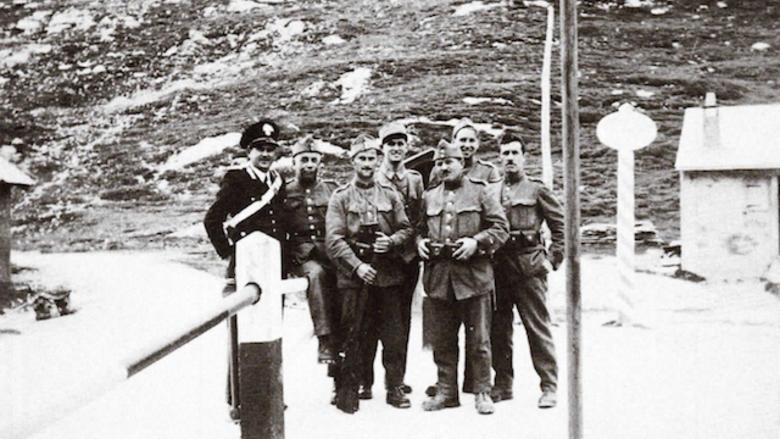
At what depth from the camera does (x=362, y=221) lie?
315 cm

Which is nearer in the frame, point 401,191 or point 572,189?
point 572,189

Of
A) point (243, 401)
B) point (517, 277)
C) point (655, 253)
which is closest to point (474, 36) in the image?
point (655, 253)

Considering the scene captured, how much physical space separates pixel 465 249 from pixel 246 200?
2.82 ft

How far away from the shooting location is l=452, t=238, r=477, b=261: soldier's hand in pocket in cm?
292

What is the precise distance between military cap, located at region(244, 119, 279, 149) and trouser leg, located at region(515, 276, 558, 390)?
117cm

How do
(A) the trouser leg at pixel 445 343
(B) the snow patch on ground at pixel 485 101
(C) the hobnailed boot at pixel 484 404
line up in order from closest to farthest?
1. (C) the hobnailed boot at pixel 484 404
2. (A) the trouser leg at pixel 445 343
3. (B) the snow patch on ground at pixel 485 101

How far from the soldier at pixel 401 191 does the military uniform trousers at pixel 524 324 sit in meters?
0.36

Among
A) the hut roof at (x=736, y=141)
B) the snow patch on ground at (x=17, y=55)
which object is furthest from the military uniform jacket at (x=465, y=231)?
the snow patch on ground at (x=17, y=55)

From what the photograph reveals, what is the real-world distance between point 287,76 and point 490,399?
18.6 ft

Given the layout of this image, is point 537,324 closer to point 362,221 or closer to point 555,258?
point 555,258

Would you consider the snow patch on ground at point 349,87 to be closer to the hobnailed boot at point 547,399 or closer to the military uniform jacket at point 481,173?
the military uniform jacket at point 481,173

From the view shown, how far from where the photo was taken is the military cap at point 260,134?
3.00m

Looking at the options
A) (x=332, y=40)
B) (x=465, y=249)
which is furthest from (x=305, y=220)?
(x=332, y=40)

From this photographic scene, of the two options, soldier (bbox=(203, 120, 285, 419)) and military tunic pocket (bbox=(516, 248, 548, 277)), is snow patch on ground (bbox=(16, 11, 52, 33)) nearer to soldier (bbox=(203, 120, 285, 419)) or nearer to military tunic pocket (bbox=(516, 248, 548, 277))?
soldier (bbox=(203, 120, 285, 419))
